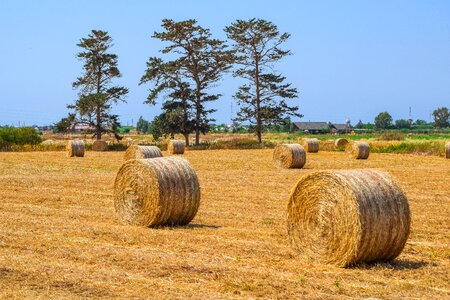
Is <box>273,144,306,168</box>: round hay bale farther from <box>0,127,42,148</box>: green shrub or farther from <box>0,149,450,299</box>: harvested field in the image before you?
<box>0,127,42,148</box>: green shrub

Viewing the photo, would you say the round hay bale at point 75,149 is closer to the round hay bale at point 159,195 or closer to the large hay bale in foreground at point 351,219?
the round hay bale at point 159,195

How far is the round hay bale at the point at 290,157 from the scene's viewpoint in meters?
32.8

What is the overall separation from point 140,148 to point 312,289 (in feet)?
80.1

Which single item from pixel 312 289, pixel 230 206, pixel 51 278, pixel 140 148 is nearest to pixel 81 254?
pixel 51 278

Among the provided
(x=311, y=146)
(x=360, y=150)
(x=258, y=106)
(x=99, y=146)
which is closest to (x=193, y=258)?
(x=360, y=150)

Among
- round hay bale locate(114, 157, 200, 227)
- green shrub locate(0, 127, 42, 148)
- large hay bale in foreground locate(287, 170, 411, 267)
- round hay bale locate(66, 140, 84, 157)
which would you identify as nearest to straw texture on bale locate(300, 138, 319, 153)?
round hay bale locate(66, 140, 84, 157)

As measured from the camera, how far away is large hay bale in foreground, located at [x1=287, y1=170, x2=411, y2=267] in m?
9.90

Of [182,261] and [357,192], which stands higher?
[357,192]

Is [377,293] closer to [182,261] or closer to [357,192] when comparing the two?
[357,192]

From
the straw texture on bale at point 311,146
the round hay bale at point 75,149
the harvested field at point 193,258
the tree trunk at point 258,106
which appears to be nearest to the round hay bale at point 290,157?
the harvested field at point 193,258

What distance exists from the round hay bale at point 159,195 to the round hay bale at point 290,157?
60.6 feet

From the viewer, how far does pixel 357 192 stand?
10.1 meters

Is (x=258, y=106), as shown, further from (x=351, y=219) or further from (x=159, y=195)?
(x=351, y=219)

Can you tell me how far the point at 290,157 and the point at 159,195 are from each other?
64.1ft
